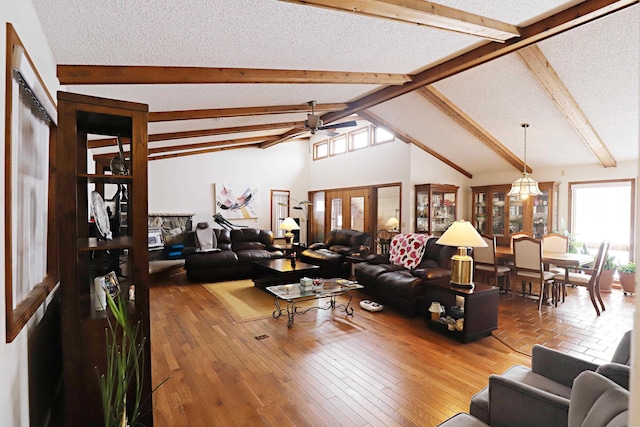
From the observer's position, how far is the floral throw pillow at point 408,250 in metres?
5.12

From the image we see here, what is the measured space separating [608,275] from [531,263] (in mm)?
2012

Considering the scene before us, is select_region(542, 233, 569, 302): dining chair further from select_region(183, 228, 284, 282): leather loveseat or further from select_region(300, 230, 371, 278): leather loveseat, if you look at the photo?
select_region(183, 228, 284, 282): leather loveseat

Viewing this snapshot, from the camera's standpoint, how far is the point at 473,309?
3.46 meters

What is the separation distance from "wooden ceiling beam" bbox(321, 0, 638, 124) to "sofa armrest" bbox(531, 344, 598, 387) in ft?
8.87

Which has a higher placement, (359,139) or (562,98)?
(359,139)

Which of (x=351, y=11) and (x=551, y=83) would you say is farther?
(x=551, y=83)

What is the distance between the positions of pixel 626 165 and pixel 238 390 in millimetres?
7018

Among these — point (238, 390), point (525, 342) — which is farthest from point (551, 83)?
point (238, 390)

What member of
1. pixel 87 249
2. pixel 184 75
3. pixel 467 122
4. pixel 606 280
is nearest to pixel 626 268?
pixel 606 280

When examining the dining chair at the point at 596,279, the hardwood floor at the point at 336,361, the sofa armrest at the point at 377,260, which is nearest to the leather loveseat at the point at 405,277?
the sofa armrest at the point at 377,260

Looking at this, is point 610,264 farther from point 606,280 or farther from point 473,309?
point 473,309

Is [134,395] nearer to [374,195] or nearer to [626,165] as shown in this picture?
[374,195]

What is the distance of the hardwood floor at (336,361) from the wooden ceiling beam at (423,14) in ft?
8.79

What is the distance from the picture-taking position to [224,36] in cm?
229
